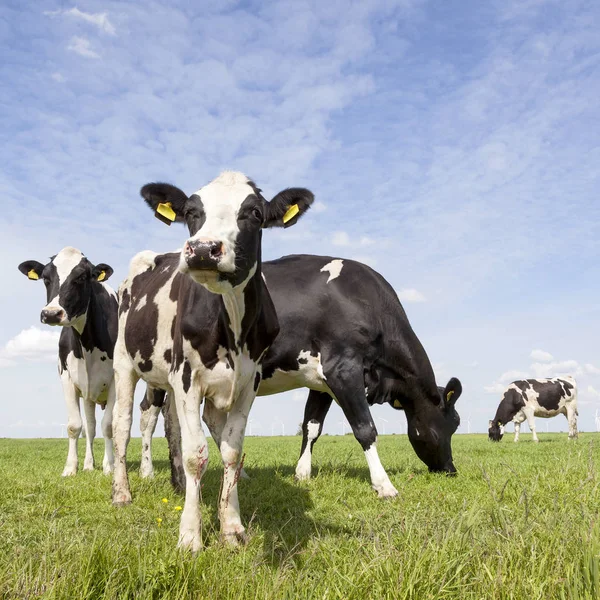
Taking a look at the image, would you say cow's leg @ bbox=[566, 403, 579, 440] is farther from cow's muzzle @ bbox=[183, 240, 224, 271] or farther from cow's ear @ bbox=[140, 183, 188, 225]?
cow's muzzle @ bbox=[183, 240, 224, 271]

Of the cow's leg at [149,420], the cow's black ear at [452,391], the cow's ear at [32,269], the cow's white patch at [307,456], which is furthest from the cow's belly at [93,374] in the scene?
the cow's black ear at [452,391]

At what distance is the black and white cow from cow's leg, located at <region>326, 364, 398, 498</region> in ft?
13.3

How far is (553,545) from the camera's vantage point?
363 cm

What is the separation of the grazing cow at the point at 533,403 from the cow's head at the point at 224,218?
1058 inches

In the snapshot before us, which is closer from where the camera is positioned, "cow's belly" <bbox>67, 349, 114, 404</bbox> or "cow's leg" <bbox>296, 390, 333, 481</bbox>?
"cow's leg" <bbox>296, 390, 333, 481</bbox>

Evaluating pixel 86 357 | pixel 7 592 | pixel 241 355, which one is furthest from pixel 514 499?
pixel 86 357

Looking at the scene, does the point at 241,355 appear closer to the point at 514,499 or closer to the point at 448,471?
the point at 514,499

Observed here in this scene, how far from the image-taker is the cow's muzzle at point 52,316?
8742mm

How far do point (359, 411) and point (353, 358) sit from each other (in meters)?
0.72

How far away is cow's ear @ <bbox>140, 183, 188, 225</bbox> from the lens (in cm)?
520

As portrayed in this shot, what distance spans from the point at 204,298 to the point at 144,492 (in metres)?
3.36

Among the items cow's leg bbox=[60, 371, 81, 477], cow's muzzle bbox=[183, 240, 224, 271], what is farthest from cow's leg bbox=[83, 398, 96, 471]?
cow's muzzle bbox=[183, 240, 224, 271]

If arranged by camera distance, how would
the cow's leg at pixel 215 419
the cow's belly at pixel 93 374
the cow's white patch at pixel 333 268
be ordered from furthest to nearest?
the cow's belly at pixel 93 374 < the cow's white patch at pixel 333 268 < the cow's leg at pixel 215 419

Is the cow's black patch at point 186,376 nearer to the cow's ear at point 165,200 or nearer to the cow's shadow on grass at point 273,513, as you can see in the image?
the cow's shadow on grass at point 273,513
